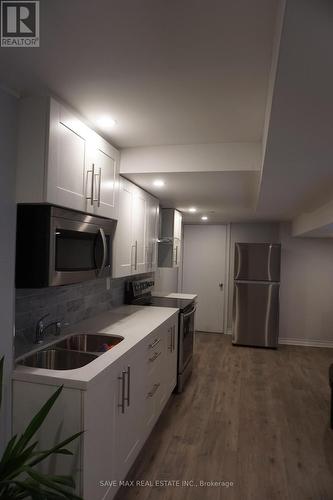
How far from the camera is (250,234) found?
6.02 meters

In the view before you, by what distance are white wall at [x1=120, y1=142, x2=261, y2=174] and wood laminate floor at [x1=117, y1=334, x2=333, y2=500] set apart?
2.15m

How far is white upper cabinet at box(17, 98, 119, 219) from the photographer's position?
1650 mm

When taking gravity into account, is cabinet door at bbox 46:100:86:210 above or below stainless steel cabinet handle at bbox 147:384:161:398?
above

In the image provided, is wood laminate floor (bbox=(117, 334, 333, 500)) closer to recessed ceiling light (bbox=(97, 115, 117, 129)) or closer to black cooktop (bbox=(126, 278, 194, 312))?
black cooktop (bbox=(126, 278, 194, 312))

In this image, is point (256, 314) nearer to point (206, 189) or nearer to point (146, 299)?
point (146, 299)

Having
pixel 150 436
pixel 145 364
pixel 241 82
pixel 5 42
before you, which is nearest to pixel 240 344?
pixel 150 436

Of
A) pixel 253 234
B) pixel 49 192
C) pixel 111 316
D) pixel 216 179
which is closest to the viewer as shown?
pixel 49 192

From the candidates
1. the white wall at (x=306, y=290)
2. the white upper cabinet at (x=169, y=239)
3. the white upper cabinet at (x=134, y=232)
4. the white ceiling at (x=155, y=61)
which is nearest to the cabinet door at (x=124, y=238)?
the white upper cabinet at (x=134, y=232)

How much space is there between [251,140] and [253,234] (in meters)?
3.83

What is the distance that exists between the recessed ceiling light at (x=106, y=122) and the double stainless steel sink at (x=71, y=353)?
144 cm

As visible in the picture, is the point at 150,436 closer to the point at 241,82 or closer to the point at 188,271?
the point at 241,82

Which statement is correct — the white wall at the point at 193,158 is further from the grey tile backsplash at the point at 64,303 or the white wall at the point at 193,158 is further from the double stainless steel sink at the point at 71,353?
the double stainless steel sink at the point at 71,353

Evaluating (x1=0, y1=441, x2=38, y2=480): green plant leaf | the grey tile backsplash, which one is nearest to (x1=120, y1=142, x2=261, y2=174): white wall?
the grey tile backsplash

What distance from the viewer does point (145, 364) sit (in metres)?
2.33
